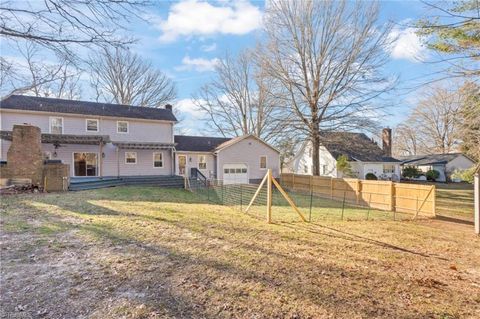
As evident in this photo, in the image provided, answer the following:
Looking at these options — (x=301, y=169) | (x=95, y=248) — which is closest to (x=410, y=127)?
(x=301, y=169)

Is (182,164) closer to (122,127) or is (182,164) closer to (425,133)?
(122,127)

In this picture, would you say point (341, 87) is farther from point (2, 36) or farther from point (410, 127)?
point (410, 127)

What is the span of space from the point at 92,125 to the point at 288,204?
15.0 metres

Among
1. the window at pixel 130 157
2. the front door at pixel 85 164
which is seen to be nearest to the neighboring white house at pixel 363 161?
the window at pixel 130 157

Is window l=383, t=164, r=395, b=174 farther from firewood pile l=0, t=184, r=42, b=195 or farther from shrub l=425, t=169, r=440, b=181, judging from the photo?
firewood pile l=0, t=184, r=42, b=195

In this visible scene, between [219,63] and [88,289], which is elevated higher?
[219,63]

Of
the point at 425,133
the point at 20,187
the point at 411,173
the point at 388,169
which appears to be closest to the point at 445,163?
the point at 411,173

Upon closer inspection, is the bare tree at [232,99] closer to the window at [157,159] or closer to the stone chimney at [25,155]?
the window at [157,159]

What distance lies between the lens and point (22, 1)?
4055mm

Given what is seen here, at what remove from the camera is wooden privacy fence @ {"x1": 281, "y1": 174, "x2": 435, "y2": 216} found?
41.7 ft

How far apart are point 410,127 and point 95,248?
4792 cm

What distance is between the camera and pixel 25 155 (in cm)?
1212

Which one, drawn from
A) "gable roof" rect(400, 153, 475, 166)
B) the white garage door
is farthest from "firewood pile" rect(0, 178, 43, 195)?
"gable roof" rect(400, 153, 475, 166)

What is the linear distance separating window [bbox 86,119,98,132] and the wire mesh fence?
8023mm
